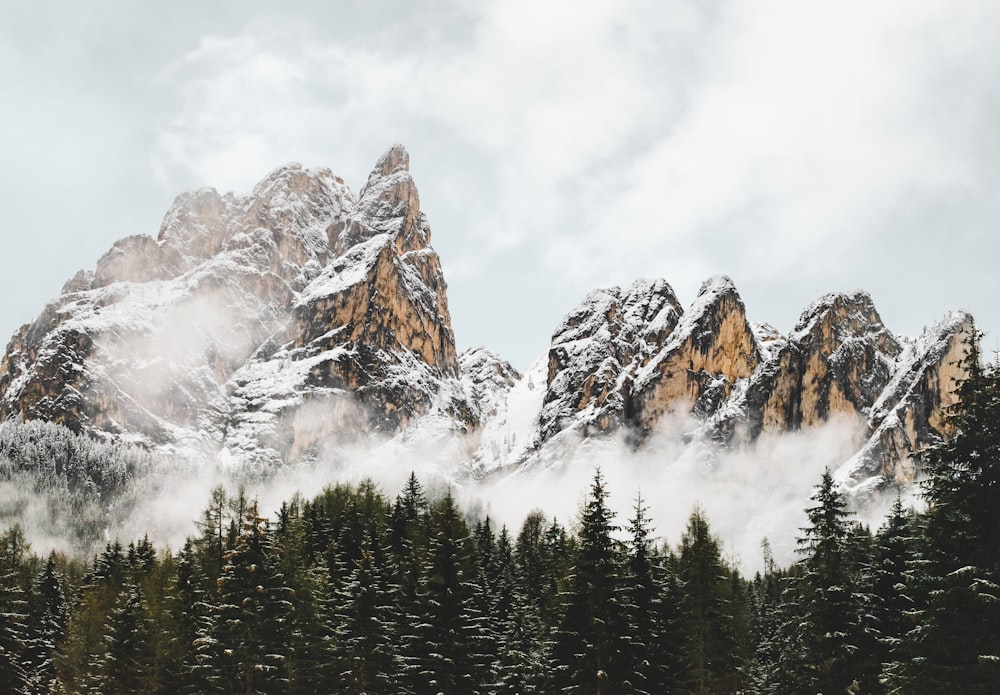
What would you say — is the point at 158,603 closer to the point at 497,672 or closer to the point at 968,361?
the point at 497,672

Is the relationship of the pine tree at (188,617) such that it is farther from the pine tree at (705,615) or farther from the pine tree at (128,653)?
the pine tree at (705,615)

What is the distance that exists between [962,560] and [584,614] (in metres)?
15.5

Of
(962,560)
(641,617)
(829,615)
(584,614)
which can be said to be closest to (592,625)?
(584,614)

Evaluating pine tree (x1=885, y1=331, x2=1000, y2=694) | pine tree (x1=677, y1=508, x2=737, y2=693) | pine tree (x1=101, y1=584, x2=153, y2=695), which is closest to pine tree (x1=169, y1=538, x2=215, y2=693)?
pine tree (x1=101, y1=584, x2=153, y2=695)

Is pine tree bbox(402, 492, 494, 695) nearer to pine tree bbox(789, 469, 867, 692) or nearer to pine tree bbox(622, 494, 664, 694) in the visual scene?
pine tree bbox(622, 494, 664, 694)

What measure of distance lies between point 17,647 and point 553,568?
1486 inches

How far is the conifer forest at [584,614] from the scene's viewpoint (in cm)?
2412

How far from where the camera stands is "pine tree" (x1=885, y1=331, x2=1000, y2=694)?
22688 mm

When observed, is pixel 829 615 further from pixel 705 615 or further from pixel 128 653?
pixel 128 653

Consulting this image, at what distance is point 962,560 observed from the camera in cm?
2367

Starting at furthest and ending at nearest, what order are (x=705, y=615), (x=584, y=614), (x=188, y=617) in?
(x=188, y=617) → (x=705, y=615) → (x=584, y=614)

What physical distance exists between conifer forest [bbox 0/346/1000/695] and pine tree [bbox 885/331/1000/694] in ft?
0.15

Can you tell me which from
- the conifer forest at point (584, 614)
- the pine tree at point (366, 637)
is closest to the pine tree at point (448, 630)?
the conifer forest at point (584, 614)

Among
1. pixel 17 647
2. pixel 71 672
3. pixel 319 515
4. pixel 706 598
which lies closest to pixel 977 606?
pixel 706 598
